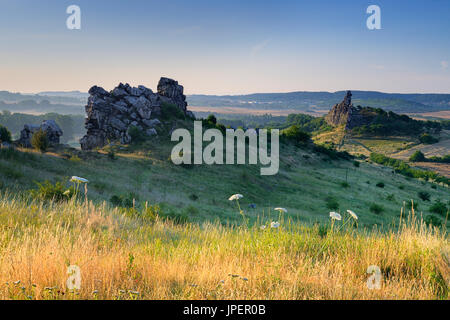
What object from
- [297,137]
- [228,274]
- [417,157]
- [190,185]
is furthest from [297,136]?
[228,274]

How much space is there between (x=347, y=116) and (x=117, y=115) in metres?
149

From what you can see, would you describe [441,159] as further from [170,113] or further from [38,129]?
[38,129]

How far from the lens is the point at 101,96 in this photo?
4150 centimetres

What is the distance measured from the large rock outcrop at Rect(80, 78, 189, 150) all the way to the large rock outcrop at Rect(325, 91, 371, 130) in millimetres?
137575

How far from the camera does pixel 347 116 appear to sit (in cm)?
15725

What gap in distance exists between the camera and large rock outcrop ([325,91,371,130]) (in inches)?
6038

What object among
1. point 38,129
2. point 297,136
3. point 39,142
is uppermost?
point 38,129

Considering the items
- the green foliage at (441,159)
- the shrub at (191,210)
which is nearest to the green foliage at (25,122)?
the shrub at (191,210)

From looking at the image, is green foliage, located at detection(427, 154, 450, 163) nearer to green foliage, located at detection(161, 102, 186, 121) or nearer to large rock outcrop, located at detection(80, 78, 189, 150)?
green foliage, located at detection(161, 102, 186, 121)

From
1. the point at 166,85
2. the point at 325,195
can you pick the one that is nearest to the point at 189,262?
the point at 325,195

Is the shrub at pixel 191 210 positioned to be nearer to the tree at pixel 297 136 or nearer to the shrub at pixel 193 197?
the shrub at pixel 193 197

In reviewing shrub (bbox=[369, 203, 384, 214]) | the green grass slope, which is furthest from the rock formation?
shrub (bbox=[369, 203, 384, 214])
